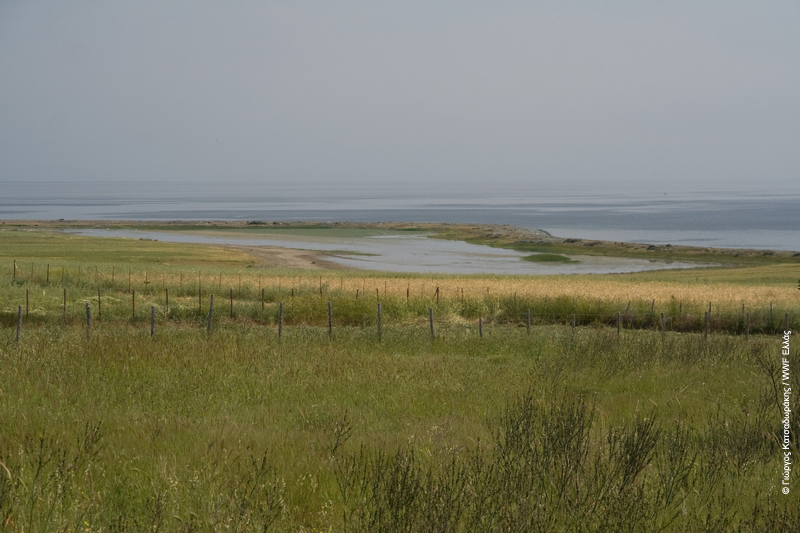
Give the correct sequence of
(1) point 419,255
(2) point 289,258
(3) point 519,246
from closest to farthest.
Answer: (2) point 289,258 < (1) point 419,255 < (3) point 519,246

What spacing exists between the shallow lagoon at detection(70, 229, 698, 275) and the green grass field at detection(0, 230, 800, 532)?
144 feet

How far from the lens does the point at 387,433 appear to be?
8664mm

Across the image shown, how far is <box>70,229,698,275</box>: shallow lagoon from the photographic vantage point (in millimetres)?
64500

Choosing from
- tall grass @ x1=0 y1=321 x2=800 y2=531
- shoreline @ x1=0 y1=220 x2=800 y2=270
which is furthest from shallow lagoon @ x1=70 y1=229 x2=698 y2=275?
tall grass @ x1=0 y1=321 x2=800 y2=531

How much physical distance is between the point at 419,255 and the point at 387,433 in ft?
223

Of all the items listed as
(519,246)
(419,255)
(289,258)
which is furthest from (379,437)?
(519,246)

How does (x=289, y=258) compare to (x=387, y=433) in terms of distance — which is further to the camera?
(x=289, y=258)

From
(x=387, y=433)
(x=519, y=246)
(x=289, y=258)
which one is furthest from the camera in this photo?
(x=519, y=246)

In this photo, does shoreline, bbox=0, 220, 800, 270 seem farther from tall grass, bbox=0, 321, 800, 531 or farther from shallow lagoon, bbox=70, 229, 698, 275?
tall grass, bbox=0, 321, 800, 531

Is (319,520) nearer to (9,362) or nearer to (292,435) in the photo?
(292,435)

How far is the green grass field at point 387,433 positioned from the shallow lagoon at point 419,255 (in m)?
43.8

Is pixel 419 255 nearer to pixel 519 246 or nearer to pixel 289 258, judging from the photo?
pixel 289 258

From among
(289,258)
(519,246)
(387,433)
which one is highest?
(387,433)

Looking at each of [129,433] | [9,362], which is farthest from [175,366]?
[129,433]
